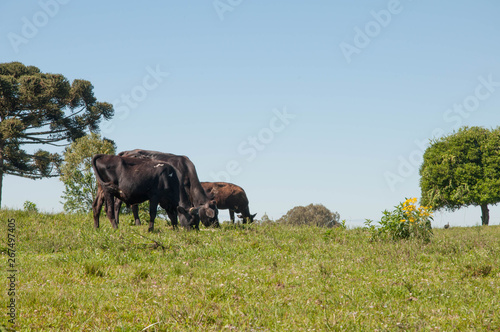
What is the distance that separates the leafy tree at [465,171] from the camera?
4538 centimetres

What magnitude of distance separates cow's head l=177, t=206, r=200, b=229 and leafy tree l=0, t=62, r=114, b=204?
29193mm

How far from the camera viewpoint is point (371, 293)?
7738mm

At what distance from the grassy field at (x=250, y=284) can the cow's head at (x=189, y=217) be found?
9.05 feet

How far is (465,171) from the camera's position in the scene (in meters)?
46.2

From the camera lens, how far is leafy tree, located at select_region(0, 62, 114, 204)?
4109 cm

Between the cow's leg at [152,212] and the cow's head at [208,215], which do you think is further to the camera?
the cow's head at [208,215]

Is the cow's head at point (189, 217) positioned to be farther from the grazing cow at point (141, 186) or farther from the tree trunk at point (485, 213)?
the tree trunk at point (485, 213)

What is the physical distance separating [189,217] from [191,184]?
121 inches

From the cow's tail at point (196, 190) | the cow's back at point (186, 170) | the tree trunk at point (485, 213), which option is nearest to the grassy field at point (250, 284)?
the cow's tail at point (196, 190)

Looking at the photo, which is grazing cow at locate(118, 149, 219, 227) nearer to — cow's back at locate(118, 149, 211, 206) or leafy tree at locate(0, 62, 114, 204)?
cow's back at locate(118, 149, 211, 206)

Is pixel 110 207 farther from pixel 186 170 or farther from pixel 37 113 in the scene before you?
pixel 37 113

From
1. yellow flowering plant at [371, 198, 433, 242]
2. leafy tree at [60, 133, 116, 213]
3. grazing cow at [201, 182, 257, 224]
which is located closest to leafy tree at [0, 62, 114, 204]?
leafy tree at [60, 133, 116, 213]

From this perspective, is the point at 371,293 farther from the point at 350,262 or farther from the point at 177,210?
the point at 177,210

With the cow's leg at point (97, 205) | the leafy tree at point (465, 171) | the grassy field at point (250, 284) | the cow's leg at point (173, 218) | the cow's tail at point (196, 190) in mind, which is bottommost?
the grassy field at point (250, 284)
